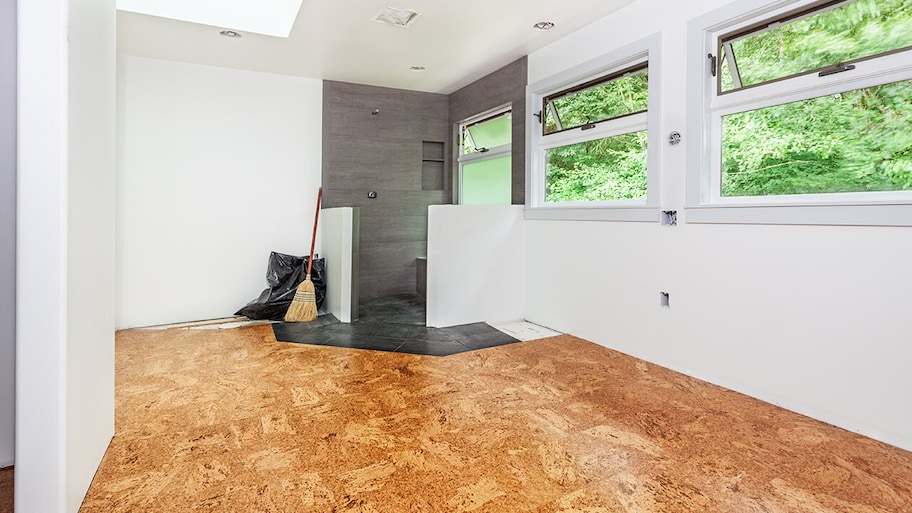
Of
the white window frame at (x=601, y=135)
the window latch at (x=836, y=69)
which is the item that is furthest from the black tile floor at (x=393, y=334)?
the window latch at (x=836, y=69)

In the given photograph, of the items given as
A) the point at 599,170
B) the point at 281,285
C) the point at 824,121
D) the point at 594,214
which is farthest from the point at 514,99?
the point at 281,285

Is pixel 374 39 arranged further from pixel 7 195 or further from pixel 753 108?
pixel 7 195

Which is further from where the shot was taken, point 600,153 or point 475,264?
point 475,264

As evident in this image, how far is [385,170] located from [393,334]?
7.78ft

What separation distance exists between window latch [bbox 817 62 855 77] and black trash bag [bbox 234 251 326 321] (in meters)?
4.25

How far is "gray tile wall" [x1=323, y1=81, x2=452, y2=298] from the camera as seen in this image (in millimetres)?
5410

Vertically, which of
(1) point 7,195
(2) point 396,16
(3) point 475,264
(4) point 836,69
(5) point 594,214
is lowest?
(3) point 475,264

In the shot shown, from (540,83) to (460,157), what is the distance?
Result: 1853 mm

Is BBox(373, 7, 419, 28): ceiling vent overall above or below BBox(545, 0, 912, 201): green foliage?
above

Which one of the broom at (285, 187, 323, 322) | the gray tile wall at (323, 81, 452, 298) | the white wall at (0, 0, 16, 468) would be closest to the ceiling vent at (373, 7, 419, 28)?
the gray tile wall at (323, 81, 452, 298)

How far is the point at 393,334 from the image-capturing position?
4.08 metres

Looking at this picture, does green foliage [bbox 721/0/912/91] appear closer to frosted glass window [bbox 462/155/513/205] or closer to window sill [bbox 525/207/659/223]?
window sill [bbox 525/207/659/223]

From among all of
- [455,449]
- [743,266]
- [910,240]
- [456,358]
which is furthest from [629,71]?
[455,449]

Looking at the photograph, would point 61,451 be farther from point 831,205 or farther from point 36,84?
point 831,205
